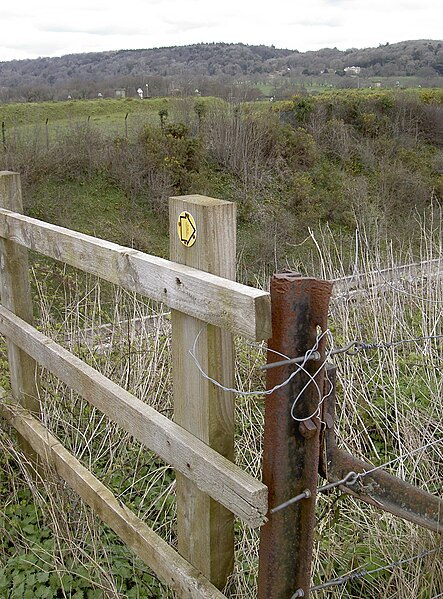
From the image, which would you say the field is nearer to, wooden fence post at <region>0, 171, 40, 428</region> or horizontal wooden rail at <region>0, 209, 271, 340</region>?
wooden fence post at <region>0, 171, 40, 428</region>

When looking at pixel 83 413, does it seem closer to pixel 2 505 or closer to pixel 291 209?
pixel 2 505

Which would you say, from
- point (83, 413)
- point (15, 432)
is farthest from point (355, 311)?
point (15, 432)

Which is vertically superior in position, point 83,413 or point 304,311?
point 304,311

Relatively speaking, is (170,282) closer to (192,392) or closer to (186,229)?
(186,229)

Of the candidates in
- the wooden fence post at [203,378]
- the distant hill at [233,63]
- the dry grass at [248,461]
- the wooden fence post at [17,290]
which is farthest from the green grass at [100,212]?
the distant hill at [233,63]

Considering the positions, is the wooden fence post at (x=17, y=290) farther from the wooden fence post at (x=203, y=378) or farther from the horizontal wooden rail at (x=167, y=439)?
the wooden fence post at (x=203, y=378)

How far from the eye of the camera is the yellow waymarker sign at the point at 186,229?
190cm

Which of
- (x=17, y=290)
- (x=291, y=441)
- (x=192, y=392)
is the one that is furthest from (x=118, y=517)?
(x=17, y=290)

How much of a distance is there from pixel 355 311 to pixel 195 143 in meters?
18.4

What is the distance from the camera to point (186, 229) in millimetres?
1932

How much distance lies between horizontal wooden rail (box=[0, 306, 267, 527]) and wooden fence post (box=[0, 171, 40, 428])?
34 centimetres

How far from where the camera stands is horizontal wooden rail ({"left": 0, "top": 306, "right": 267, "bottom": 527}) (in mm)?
1768

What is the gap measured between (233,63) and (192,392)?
240ft

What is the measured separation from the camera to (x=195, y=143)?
22.8 meters
